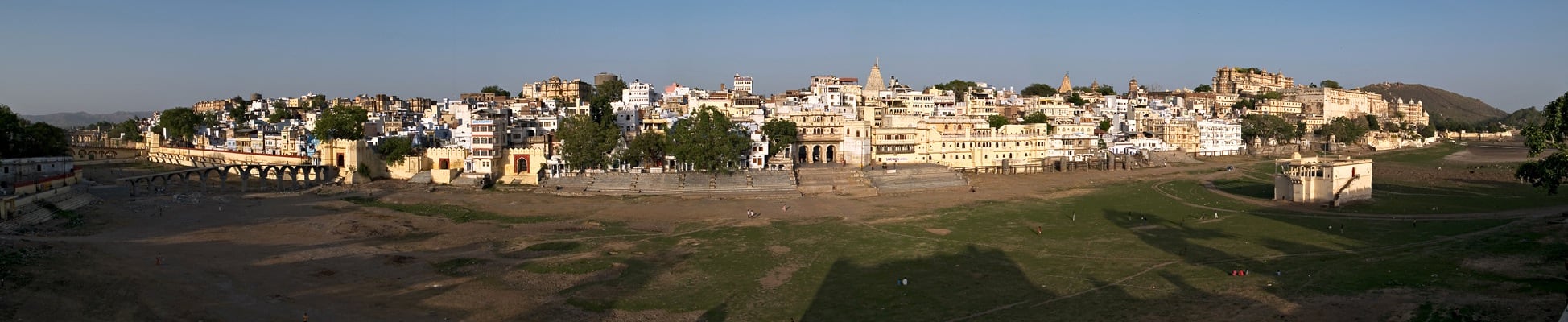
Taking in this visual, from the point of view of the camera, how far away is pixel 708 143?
4862 centimetres

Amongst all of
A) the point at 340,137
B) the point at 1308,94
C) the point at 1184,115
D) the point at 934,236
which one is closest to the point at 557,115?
the point at 340,137

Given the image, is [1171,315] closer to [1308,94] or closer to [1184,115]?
[1184,115]

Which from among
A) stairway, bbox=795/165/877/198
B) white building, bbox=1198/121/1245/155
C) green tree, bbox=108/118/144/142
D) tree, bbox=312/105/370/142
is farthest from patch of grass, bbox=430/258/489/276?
white building, bbox=1198/121/1245/155

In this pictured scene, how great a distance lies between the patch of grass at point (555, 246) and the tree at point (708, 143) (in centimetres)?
1881

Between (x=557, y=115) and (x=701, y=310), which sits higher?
(x=557, y=115)

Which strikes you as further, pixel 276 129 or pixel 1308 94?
pixel 1308 94

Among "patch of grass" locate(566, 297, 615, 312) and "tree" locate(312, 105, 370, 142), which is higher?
"tree" locate(312, 105, 370, 142)

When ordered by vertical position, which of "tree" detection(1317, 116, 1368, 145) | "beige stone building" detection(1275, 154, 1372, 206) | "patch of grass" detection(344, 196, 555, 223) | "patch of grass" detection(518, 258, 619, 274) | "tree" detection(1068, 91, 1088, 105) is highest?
"tree" detection(1068, 91, 1088, 105)

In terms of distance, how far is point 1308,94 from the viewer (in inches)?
4624

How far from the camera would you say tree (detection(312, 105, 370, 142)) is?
5278cm

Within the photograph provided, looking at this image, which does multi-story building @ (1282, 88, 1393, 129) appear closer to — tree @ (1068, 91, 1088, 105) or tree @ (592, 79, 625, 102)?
tree @ (1068, 91, 1088, 105)

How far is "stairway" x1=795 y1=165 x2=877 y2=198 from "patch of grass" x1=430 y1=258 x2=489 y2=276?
21646 millimetres

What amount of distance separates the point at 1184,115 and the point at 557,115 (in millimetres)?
57231

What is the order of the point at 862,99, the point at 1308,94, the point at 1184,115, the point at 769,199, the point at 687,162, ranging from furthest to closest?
the point at 1308,94 → the point at 1184,115 → the point at 862,99 → the point at 687,162 → the point at 769,199
